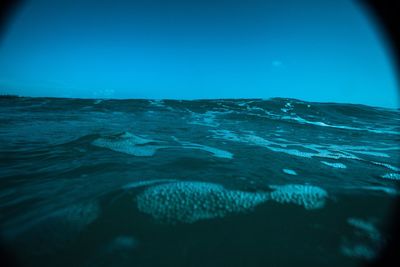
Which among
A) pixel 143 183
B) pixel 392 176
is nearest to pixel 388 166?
pixel 392 176

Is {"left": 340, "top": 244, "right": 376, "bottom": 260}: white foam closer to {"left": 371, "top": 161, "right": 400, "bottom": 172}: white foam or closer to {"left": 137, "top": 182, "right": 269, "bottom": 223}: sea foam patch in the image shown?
{"left": 137, "top": 182, "right": 269, "bottom": 223}: sea foam patch

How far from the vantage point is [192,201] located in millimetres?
2268

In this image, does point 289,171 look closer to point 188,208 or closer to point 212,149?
point 212,149

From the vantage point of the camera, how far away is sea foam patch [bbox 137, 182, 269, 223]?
205 centimetres

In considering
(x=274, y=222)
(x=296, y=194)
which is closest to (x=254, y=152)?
(x=296, y=194)

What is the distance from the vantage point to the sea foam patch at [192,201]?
2.05m

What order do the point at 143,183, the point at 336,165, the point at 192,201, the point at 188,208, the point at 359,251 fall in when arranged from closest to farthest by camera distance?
the point at 359,251 → the point at 188,208 → the point at 192,201 → the point at 143,183 → the point at 336,165

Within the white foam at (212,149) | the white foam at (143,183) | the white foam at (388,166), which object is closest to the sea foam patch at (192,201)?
the white foam at (143,183)

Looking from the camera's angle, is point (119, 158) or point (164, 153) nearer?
point (119, 158)

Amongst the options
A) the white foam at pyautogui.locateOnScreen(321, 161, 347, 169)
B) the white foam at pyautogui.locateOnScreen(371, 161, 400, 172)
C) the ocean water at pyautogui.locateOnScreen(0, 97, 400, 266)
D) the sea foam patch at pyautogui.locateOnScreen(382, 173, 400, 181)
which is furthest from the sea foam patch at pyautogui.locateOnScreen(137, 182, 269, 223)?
the white foam at pyautogui.locateOnScreen(371, 161, 400, 172)

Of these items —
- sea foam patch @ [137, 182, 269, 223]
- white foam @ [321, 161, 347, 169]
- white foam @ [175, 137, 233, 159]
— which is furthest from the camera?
white foam @ [175, 137, 233, 159]

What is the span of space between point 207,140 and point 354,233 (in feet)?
12.3

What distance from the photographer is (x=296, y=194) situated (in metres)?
2.50

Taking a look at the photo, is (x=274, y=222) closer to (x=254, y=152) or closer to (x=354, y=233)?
(x=354, y=233)
